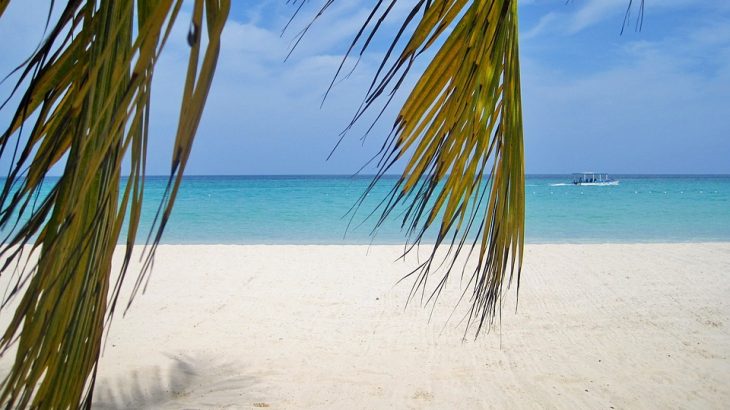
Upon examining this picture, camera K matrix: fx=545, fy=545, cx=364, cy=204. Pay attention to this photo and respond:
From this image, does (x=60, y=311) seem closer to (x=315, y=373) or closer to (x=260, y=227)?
(x=315, y=373)

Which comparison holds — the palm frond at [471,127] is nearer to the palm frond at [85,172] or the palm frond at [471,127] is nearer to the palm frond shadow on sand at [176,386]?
the palm frond at [85,172]

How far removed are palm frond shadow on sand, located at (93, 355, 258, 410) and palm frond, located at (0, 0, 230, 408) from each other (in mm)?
3293

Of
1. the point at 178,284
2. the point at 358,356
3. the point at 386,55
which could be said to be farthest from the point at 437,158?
the point at 178,284

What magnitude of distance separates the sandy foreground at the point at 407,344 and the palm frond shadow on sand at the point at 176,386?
1cm

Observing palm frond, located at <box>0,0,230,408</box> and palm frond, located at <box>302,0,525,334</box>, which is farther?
palm frond, located at <box>302,0,525,334</box>

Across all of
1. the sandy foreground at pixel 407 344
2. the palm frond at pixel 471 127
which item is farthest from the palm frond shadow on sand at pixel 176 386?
the palm frond at pixel 471 127

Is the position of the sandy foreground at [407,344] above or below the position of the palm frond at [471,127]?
below

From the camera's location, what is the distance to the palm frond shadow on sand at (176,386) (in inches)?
148

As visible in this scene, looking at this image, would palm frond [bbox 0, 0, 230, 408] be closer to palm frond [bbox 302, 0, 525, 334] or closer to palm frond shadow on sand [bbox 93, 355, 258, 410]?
palm frond [bbox 302, 0, 525, 334]

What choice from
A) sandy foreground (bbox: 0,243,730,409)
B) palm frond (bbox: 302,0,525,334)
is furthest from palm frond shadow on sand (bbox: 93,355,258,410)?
palm frond (bbox: 302,0,525,334)

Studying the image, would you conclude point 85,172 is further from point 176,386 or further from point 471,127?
point 176,386

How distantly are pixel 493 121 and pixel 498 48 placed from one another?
0.62ft

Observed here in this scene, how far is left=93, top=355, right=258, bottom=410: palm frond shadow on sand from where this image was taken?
376 centimetres

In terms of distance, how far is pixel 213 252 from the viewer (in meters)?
10.9
